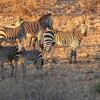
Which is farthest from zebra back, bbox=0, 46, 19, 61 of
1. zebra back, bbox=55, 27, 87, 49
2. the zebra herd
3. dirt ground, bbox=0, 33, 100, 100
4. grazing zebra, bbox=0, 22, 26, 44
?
grazing zebra, bbox=0, 22, 26, 44

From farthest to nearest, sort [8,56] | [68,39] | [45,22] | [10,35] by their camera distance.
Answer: [45,22] < [10,35] < [68,39] < [8,56]

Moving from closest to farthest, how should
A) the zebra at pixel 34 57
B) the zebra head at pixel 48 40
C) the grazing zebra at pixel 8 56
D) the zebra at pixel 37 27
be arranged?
the grazing zebra at pixel 8 56, the zebra at pixel 34 57, the zebra head at pixel 48 40, the zebra at pixel 37 27

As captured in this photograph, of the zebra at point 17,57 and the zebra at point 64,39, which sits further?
the zebra at point 64,39

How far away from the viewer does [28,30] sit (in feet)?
53.3

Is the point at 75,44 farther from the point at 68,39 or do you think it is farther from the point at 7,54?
the point at 7,54

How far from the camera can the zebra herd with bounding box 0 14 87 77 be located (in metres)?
12.8

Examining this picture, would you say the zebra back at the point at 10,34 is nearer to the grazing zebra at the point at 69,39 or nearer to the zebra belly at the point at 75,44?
the grazing zebra at the point at 69,39

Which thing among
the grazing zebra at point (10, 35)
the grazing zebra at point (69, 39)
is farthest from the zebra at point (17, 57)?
the grazing zebra at point (10, 35)

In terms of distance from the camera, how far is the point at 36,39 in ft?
52.2

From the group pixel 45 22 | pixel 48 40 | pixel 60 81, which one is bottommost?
pixel 60 81

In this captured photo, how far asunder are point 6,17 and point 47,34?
4877 mm

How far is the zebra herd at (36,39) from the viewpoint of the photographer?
12.8 metres

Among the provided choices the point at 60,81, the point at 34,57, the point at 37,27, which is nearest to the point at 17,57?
the point at 34,57

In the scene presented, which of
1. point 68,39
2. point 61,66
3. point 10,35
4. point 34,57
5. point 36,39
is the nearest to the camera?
point 34,57
